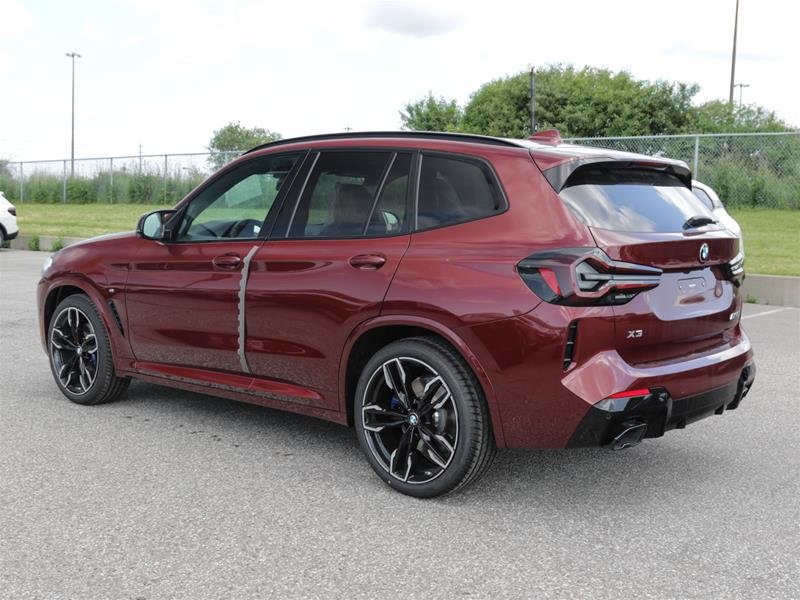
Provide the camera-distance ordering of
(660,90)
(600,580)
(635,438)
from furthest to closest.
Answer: (660,90) < (635,438) < (600,580)

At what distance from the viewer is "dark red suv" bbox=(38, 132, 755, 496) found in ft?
12.3

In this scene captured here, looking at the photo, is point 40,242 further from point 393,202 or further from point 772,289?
point 393,202

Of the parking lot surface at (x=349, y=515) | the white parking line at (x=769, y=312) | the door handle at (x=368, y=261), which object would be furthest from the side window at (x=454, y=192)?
the white parking line at (x=769, y=312)

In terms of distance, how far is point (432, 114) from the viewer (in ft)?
173

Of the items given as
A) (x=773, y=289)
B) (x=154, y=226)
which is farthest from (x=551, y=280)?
(x=773, y=289)

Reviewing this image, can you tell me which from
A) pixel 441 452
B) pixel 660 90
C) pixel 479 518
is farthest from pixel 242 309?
pixel 660 90

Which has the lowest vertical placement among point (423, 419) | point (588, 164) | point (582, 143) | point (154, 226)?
point (423, 419)

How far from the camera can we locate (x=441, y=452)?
4.12 m

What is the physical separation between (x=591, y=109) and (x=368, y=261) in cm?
4395

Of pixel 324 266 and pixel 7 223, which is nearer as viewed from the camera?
pixel 324 266

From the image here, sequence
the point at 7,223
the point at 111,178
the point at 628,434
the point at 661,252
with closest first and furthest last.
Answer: the point at 628,434 < the point at 661,252 < the point at 7,223 < the point at 111,178

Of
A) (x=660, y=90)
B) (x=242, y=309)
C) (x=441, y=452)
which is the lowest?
(x=441, y=452)

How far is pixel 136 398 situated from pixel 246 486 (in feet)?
6.95

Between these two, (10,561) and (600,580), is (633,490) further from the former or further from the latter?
(10,561)
